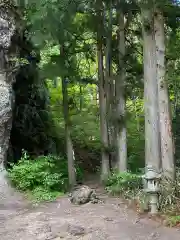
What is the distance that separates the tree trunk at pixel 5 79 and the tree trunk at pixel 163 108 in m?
5.24

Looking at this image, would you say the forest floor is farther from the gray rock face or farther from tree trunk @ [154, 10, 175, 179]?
tree trunk @ [154, 10, 175, 179]

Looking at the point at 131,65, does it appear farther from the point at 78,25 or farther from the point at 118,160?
the point at 118,160

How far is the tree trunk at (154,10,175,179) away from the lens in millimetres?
8734

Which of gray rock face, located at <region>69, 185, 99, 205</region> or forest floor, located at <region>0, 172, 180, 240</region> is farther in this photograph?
gray rock face, located at <region>69, 185, 99, 205</region>

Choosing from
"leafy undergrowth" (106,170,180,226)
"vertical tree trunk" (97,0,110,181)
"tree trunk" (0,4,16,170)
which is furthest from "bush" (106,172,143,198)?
"tree trunk" (0,4,16,170)

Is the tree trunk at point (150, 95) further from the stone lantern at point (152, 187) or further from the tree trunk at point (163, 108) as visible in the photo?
the stone lantern at point (152, 187)

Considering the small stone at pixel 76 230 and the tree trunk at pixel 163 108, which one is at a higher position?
the tree trunk at pixel 163 108

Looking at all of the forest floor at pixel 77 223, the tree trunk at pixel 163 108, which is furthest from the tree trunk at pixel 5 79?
the tree trunk at pixel 163 108

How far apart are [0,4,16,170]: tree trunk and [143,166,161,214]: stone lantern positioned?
5.32 metres

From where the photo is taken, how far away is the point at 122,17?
42.1ft

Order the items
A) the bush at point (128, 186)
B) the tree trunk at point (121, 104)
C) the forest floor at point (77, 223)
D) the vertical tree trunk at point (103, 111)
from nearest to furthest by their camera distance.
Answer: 1. the forest floor at point (77, 223)
2. the bush at point (128, 186)
3. the tree trunk at point (121, 104)
4. the vertical tree trunk at point (103, 111)

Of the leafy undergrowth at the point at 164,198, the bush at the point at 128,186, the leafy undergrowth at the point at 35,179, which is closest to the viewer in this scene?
the leafy undergrowth at the point at 164,198

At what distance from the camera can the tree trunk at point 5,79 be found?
11.8 meters

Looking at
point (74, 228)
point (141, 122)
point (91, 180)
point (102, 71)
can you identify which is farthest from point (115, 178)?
point (141, 122)
